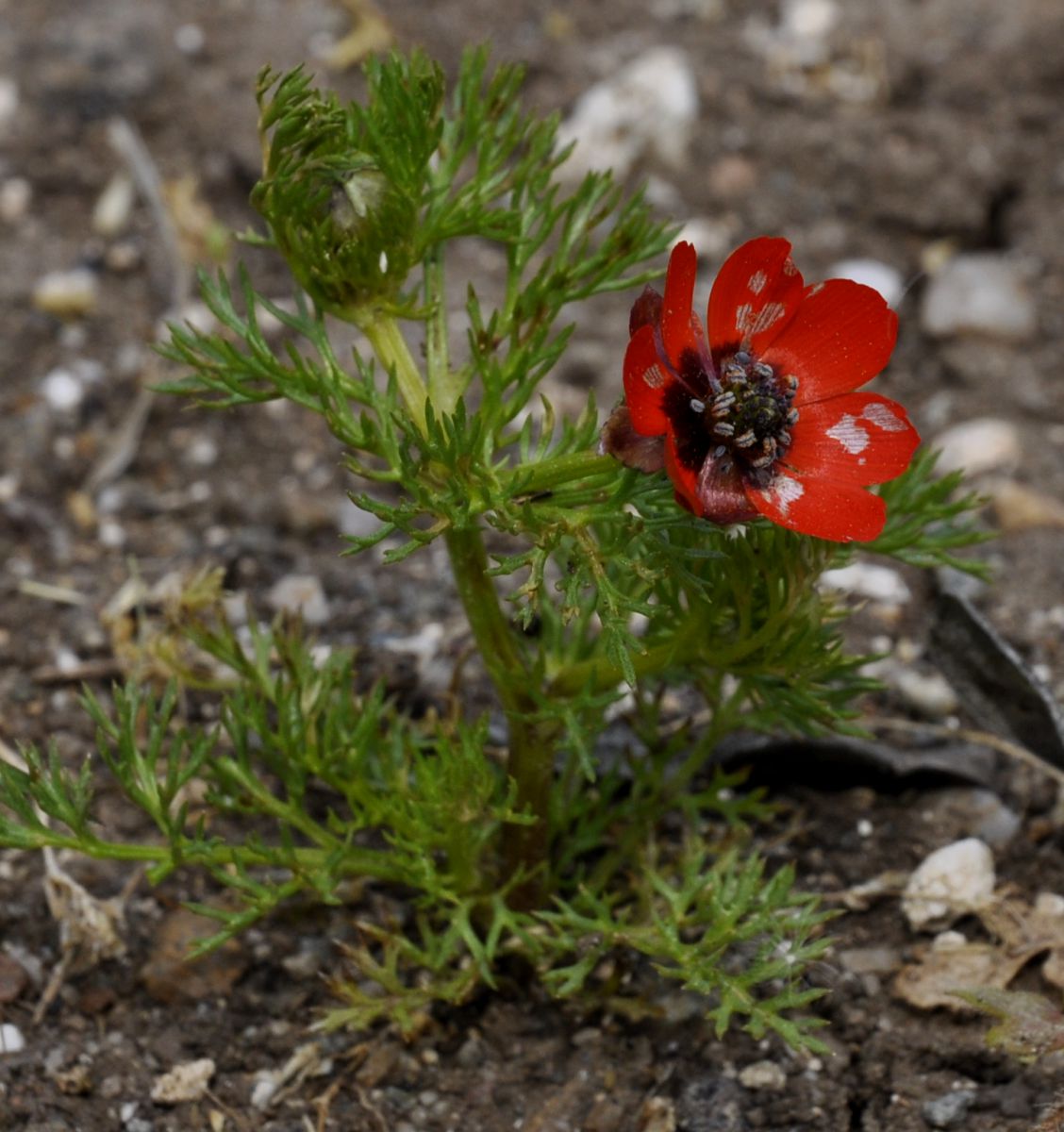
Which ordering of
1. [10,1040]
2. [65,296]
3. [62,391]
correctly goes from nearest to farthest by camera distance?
[10,1040] < [62,391] < [65,296]

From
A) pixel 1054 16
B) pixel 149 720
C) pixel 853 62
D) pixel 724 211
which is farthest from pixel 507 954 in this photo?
pixel 1054 16

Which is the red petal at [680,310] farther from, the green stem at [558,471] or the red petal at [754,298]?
the green stem at [558,471]

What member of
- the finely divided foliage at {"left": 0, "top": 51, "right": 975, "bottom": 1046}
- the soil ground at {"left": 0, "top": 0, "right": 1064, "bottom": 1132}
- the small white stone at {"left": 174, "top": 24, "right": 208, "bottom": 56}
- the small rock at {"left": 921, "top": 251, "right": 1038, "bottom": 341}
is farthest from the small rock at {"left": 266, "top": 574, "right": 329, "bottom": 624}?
the small white stone at {"left": 174, "top": 24, "right": 208, "bottom": 56}

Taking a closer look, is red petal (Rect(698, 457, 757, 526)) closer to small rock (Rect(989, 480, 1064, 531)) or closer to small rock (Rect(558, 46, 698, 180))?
small rock (Rect(989, 480, 1064, 531))

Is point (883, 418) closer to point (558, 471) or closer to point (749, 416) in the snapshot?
point (749, 416)

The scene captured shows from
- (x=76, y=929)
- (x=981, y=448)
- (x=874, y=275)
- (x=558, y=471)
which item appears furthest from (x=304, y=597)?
(x=874, y=275)

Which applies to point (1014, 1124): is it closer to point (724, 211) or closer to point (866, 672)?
point (866, 672)

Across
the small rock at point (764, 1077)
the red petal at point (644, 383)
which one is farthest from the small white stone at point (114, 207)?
the small rock at point (764, 1077)
